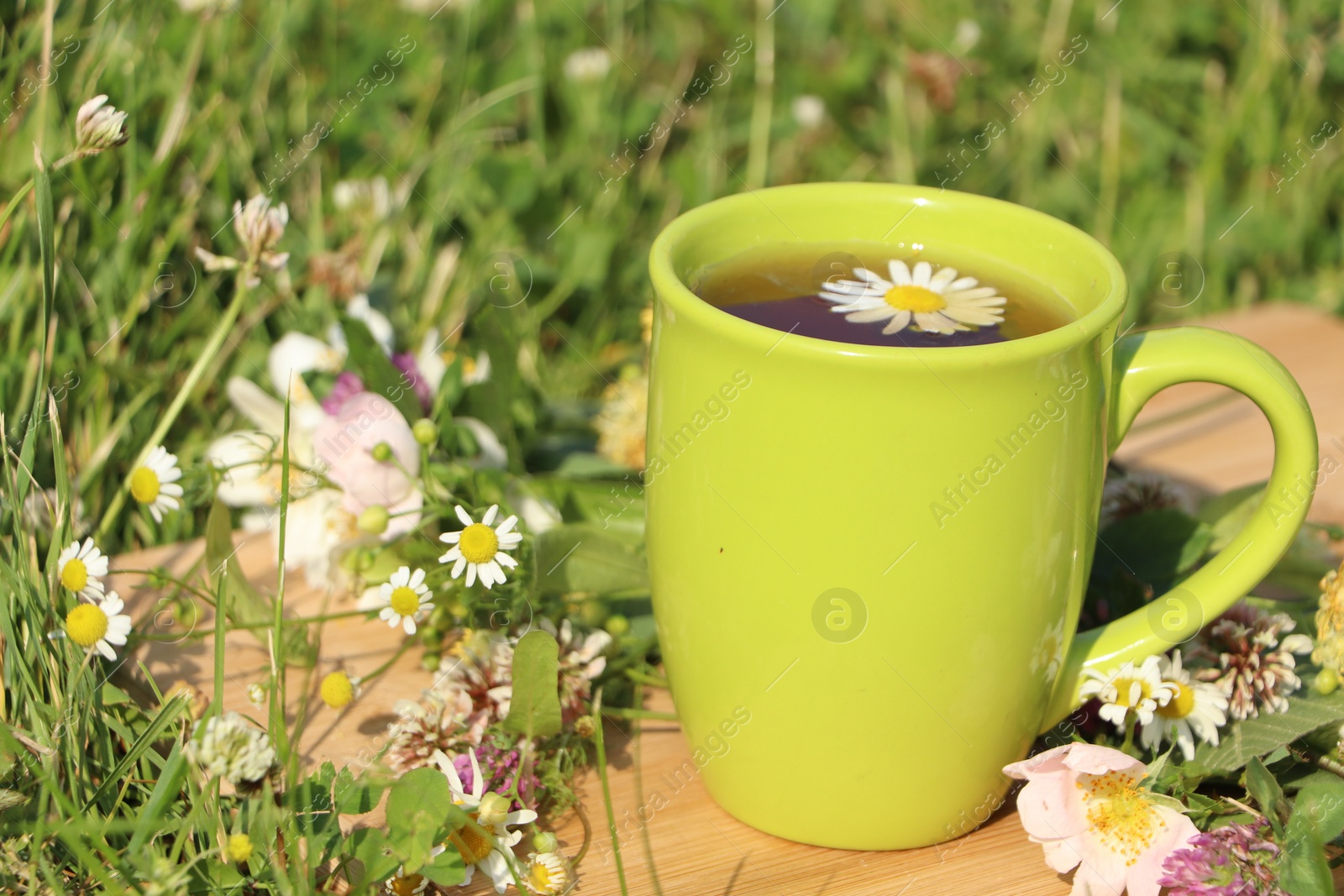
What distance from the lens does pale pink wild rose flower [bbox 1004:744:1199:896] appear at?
0.64 m

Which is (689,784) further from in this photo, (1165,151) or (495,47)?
(1165,151)

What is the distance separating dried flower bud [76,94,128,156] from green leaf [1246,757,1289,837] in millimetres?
733

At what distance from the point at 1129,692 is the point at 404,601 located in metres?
0.42

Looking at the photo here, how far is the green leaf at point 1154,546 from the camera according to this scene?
82 cm

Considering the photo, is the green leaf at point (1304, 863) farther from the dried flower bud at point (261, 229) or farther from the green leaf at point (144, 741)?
the dried flower bud at point (261, 229)

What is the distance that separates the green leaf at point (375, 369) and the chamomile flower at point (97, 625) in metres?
0.25

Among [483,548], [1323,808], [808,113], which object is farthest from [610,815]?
[808,113]

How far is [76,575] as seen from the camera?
71 cm

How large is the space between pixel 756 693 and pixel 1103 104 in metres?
1.37

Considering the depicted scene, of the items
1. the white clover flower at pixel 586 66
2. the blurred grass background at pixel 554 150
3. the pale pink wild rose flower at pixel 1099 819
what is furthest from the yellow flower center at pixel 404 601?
the white clover flower at pixel 586 66

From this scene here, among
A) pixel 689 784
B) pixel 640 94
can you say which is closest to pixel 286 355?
pixel 689 784

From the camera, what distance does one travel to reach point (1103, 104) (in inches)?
67.8

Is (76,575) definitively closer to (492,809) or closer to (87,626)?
(87,626)

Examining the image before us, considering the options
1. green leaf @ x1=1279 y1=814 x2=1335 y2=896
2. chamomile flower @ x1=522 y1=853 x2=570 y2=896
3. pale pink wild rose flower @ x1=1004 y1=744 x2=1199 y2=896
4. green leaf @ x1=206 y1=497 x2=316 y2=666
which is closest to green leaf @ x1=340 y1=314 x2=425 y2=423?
green leaf @ x1=206 y1=497 x2=316 y2=666
